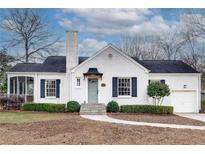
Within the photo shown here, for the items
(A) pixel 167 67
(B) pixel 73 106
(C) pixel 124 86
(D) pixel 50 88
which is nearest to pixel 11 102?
(D) pixel 50 88

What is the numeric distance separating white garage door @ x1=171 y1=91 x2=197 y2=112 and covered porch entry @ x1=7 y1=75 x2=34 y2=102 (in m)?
9.58

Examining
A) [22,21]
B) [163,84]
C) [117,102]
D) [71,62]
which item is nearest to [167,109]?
[163,84]

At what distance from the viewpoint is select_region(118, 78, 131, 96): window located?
22.4 metres

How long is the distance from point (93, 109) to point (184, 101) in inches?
261

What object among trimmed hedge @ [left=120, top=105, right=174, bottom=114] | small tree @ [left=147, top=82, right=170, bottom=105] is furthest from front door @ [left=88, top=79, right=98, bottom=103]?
small tree @ [left=147, top=82, right=170, bottom=105]

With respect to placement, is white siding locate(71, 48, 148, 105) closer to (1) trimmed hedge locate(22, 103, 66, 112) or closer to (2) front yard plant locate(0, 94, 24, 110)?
(1) trimmed hedge locate(22, 103, 66, 112)

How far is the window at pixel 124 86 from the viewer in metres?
22.4

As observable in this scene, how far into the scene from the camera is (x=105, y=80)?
2231 cm

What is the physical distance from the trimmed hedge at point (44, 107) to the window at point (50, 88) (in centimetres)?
133

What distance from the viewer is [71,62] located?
2269cm

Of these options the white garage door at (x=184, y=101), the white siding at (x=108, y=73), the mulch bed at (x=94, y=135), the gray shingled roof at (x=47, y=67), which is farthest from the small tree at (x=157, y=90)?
the mulch bed at (x=94, y=135)

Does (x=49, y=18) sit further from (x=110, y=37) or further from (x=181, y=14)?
(x=181, y=14)

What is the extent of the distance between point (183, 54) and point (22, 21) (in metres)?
15.5
